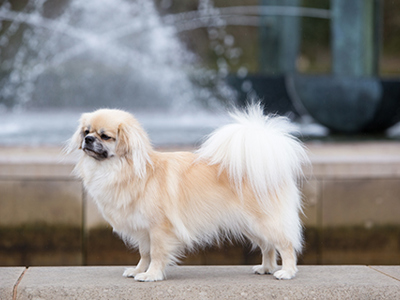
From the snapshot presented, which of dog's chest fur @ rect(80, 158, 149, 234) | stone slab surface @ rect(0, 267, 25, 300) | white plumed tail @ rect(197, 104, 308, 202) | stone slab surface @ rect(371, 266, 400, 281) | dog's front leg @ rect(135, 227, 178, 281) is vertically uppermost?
white plumed tail @ rect(197, 104, 308, 202)

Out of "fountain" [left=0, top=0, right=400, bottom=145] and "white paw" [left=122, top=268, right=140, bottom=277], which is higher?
"fountain" [left=0, top=0, right=400, bottom=145]

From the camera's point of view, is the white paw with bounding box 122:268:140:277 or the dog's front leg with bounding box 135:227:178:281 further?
the white paw with bounding box 122:268:140:277

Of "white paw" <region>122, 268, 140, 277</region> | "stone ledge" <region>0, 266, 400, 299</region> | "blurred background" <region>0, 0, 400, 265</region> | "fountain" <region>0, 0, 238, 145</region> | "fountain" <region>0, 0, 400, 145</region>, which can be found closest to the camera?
"stone ledge" <region>0, 266, 400, 299</region>

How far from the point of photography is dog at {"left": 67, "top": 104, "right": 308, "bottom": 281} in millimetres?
3721

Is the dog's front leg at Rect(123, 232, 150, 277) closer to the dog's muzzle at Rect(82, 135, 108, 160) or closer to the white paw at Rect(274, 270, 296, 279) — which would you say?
the dog's muzzle at Rect(82, 135, 108, 160)

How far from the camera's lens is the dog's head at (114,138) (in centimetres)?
367

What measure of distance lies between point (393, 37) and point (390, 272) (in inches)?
1000

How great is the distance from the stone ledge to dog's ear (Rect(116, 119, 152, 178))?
2.27ft

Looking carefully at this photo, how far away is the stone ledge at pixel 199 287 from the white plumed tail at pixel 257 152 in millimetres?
551

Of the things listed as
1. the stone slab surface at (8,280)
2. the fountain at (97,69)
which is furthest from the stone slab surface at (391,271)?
the fountain at (97,69)

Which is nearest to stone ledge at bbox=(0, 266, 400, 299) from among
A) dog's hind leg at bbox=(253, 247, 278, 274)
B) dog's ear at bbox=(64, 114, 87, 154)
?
dog's hind leg at bbox=(253, 247, 278, 274)

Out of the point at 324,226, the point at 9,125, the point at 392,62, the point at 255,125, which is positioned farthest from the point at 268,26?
the point at 392,62

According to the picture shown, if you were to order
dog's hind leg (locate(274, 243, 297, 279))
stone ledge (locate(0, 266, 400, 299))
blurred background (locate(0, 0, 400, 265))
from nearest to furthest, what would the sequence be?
stone ledge (locate(0, 266, 400, 299)) < dog's hind leg (locate(274, 243, 297, 279)) < blurred background (locate(0, 0, 400, 265))

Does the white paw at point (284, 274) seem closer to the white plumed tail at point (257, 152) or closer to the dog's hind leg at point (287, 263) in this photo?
the dog's hind leg at point (287, 263)
